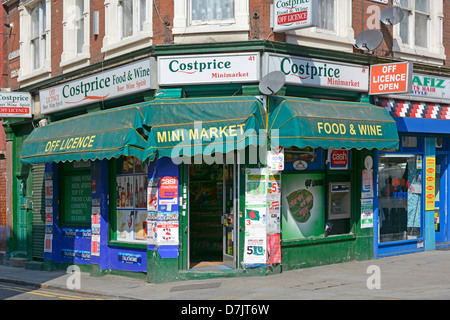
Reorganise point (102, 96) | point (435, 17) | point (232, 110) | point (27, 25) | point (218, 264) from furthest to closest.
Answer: point (27, 25) → point (435, 17) → point (102, 96) → point (218, 264) → point (232, 110)

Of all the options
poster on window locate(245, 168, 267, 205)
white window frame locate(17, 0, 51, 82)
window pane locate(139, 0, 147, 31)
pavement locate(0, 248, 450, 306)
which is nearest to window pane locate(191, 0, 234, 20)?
window pane locate(139, 0, 147, 31)

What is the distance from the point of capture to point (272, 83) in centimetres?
1207

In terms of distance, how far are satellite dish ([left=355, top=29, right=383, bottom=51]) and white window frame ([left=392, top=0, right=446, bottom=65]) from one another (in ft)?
4.32

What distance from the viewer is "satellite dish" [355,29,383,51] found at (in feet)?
44.8

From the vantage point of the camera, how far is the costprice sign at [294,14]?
11789 mm

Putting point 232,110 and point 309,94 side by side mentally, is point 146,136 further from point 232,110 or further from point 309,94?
point 309,94

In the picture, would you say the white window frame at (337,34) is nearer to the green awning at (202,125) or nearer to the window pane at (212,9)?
the window pane at (212,9)

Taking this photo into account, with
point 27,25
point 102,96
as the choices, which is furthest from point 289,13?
point 27,25

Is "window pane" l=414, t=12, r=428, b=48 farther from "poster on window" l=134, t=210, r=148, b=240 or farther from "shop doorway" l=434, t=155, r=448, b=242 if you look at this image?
"poster on window" l=134, t=210, r=148, b=240

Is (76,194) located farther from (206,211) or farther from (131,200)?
(206,211)

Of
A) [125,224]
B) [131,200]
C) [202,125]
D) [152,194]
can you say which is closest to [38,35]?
[131,200]

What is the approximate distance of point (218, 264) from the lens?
43.8 feet

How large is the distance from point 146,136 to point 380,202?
6009 millimetres

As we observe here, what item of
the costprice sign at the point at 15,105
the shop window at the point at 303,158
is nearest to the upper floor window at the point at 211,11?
the shop window at the point at 303,158
